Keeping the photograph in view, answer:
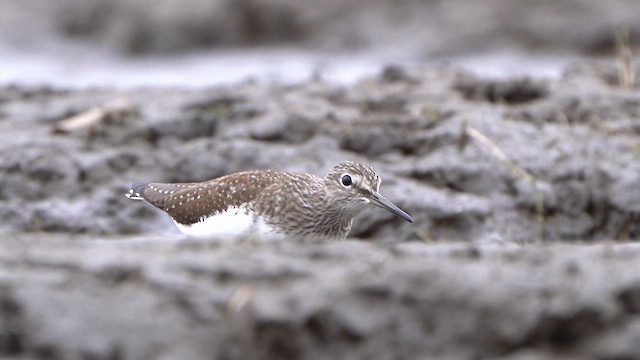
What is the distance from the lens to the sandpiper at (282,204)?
22.4 ft

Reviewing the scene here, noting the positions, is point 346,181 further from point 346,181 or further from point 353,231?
point 353,231

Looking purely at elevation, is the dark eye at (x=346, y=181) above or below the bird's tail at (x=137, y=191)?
above

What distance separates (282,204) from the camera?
6848 mm

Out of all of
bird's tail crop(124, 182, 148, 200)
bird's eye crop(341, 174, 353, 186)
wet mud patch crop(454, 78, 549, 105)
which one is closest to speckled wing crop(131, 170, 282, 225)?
bird's tail crop(124, 182, 148, 200)

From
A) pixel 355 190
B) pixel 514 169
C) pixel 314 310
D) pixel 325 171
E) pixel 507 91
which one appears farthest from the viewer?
pixel 507 91

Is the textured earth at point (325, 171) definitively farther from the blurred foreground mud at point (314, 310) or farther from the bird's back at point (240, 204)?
the bird's back at point (240, 204)

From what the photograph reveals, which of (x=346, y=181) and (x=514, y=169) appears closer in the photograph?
(x=346, y=181)

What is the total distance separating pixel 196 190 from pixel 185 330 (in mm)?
3320

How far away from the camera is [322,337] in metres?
4.10

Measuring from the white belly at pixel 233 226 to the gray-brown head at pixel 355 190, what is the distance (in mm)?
487

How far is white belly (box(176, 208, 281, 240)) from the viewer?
22.2 ft

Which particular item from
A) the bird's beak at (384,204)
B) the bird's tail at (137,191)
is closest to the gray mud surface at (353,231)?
the bird's tail at (137,191)

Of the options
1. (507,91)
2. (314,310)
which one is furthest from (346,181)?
(507,91)

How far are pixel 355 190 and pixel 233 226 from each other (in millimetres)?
810
